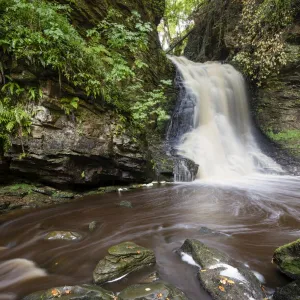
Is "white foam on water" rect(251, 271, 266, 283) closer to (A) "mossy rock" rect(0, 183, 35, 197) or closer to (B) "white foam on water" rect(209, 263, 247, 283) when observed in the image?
(B) "white foam on water" rect(209, 263, 247, 283)

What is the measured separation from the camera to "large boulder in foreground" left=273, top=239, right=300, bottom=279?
8.87ft

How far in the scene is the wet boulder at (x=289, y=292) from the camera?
7.62 feet

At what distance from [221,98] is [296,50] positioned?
4.27 m

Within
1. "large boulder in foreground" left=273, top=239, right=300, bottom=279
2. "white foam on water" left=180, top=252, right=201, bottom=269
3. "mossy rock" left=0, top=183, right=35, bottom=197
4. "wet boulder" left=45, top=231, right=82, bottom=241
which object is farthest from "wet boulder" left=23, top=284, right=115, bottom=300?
"mossy rock" left=0, top=183, right=35, bottom=197

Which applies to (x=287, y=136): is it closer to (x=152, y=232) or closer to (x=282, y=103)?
(x=282, y=103)

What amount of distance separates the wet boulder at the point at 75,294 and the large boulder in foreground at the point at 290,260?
2002 mm

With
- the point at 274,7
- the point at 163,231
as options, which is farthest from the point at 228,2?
the point at 163,231

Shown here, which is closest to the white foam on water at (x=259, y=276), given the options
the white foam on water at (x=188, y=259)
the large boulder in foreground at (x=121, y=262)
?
the white foam on water at (x=188, y=259)

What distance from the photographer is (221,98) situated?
1427 cm

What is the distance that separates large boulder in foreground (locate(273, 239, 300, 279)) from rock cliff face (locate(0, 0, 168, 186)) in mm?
5006

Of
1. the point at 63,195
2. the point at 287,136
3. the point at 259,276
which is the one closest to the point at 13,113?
the point at 63,195

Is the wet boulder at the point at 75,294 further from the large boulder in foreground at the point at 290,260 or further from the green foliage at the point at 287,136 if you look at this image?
the green foliage at the point at 287,136

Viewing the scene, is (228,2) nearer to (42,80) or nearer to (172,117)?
(172,117)

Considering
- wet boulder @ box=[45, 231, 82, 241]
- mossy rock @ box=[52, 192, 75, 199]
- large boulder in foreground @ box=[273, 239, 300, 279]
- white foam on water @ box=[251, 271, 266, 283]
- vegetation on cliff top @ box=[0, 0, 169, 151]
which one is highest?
vegetation on cliff top @ box=[0, 0, 169, 151]
